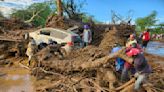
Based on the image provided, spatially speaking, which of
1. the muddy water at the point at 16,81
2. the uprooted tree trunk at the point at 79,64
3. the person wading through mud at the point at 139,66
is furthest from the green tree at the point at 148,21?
the person wading through mud at the point at 139,66

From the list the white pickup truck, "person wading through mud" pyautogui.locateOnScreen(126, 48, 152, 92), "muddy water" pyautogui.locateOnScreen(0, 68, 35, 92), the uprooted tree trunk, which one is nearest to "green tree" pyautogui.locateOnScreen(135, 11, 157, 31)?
the white pickup truck

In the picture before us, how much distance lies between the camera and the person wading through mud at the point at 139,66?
8922 millimetres

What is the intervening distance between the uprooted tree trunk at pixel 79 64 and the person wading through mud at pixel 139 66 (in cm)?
36

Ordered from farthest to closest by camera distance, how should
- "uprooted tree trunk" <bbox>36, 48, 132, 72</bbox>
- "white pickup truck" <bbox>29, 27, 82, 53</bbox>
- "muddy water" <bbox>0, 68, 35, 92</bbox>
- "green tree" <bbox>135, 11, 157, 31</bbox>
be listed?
"green tree" <bbox>135, 11, 157, 31</bbox>, "white pickup truck" <bbox>29, 27, 82, 53</bbox>, "muddy water" <bbox>0, 68, 35, 92</bbox>, "uprooted tree trunk" <bbox>36, 48, 132, 72</bbox>

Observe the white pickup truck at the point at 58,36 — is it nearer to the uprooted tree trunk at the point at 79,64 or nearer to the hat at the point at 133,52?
the uprooted tree trunk at the point at 79,64

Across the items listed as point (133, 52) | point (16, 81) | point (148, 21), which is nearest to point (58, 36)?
point (16, 81)

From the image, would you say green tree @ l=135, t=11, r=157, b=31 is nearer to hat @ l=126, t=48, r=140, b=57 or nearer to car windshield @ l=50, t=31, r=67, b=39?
car windshield @ l=50, t=31, r=67, b=39

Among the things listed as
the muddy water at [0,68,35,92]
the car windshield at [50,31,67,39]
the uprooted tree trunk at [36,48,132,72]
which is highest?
the car windshield at [50,31,67,39]

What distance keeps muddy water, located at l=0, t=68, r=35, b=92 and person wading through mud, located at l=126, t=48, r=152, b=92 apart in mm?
4497

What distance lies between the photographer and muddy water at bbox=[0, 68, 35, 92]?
12188mm

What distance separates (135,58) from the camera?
8992 millimetres

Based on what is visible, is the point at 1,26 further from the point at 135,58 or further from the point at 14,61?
the point at 135,58

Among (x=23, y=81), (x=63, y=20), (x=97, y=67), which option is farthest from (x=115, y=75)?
(x=63, y=20)

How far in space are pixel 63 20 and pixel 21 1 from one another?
126ft
